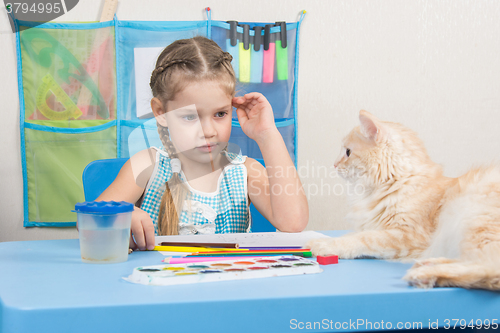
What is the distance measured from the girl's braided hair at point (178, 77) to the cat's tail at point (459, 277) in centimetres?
72

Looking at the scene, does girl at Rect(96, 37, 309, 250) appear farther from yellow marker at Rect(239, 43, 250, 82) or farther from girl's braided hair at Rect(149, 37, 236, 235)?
yellow marker at Rect(239, 43, 250, 82)

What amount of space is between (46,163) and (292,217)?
1.33 metres

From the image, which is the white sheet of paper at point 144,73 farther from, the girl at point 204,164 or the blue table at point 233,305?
the blue table at point 233,305

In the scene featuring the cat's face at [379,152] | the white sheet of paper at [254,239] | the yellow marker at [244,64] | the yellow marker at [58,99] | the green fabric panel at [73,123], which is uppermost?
the yellow marker at [244,64]

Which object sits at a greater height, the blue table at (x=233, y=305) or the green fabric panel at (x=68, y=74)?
the green fabric panel at (x=68, y=74)

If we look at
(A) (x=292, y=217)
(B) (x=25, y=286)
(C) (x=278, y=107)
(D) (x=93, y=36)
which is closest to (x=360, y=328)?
(B) (x=25, y=286)

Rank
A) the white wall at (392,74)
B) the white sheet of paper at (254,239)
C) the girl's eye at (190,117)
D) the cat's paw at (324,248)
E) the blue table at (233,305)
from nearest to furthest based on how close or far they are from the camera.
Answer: the blue table at (233,305) → the cat's paw at (324,248) → the white sheet of paper at (254,239) → the girl's eye at (190,117) → the white wall at (392,74)

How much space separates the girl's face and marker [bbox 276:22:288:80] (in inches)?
31.1

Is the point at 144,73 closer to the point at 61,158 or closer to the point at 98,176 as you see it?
the point at 61,158

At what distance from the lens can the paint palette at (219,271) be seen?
15.0 inches

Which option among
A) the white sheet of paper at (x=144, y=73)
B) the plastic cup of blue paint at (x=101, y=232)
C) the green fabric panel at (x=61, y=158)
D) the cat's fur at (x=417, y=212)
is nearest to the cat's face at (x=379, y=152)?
the cat's fur at (x=417, y=212)

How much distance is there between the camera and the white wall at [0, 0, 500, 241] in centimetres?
193

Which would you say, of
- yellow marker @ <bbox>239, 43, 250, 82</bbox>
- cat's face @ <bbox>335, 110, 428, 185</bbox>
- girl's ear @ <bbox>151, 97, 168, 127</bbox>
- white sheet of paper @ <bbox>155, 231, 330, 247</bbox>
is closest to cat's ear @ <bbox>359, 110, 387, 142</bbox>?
cat's face @ <bbox>335, 110, 428, 185</bbox>

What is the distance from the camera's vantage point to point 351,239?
1.92 ft
